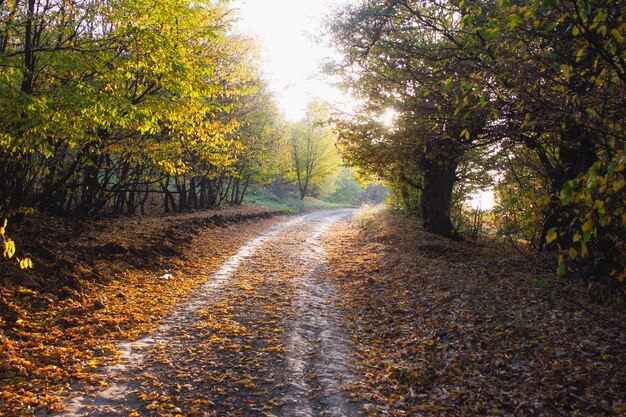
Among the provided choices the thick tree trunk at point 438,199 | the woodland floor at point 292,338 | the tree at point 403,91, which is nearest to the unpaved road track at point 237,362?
the woodland floor at point 292,338

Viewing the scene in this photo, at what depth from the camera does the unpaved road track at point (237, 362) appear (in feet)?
14.6

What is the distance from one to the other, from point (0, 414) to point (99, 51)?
6.16m

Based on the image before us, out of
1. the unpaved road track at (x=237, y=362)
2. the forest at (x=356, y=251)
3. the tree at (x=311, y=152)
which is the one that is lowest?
the unpaved road track at (x=237, y=362)

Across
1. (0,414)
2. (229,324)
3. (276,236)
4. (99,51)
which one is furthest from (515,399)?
(276,236)

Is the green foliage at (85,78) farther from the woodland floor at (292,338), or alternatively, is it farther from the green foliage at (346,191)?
the green foliage at (346,191)

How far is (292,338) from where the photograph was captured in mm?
6473

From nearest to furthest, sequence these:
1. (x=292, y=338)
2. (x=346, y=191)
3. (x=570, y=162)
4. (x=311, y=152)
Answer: (x=292, y=338) → (x=570, y=162) → (x=311, y=152) → (x=346, y=191)

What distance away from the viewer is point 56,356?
518 cm

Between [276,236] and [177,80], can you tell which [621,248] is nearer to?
[177,80]

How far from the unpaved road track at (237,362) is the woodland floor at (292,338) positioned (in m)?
0.03

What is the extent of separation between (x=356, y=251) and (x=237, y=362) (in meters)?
9.27

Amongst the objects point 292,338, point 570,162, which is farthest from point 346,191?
point 292,338

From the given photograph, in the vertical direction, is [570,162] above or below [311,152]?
below

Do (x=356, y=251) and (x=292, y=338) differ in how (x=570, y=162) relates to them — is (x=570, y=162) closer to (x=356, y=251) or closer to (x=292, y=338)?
(x=292, y=338)
